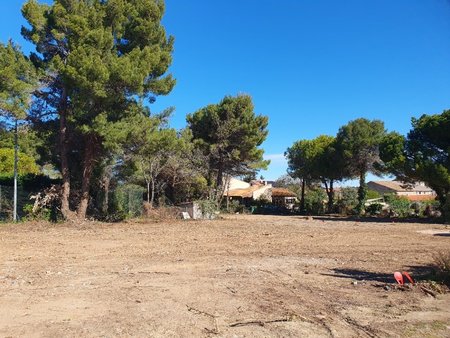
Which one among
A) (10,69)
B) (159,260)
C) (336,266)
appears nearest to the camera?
(336,266)

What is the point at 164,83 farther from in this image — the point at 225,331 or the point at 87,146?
the point at 225,331

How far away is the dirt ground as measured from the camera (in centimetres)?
531

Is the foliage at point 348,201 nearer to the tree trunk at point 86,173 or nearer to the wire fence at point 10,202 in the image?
the tree trunk at point 86,173

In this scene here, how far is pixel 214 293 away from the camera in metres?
7.19

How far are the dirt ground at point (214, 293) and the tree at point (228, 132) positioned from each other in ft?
81.3

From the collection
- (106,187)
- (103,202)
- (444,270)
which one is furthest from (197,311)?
(103,202)

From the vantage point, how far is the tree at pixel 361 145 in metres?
42.9

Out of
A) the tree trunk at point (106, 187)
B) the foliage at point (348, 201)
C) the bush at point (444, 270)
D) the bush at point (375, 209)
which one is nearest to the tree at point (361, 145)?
the bush at point (375, 209)

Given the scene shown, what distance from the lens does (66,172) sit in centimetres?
2286

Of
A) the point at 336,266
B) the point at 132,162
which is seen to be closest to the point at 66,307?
the point at 336,266

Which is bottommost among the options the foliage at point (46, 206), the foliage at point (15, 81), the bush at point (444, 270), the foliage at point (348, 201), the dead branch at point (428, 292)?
the dead branch at point (428, 292)

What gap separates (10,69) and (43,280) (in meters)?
14.7

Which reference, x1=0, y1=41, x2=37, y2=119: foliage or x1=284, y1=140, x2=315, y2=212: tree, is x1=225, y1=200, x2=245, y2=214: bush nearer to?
x1=284, y1=140, x2=315, y2=212: tree

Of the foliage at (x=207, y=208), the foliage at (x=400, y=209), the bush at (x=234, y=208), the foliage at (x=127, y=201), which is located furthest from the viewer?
the bush at (x=234, y=208)
